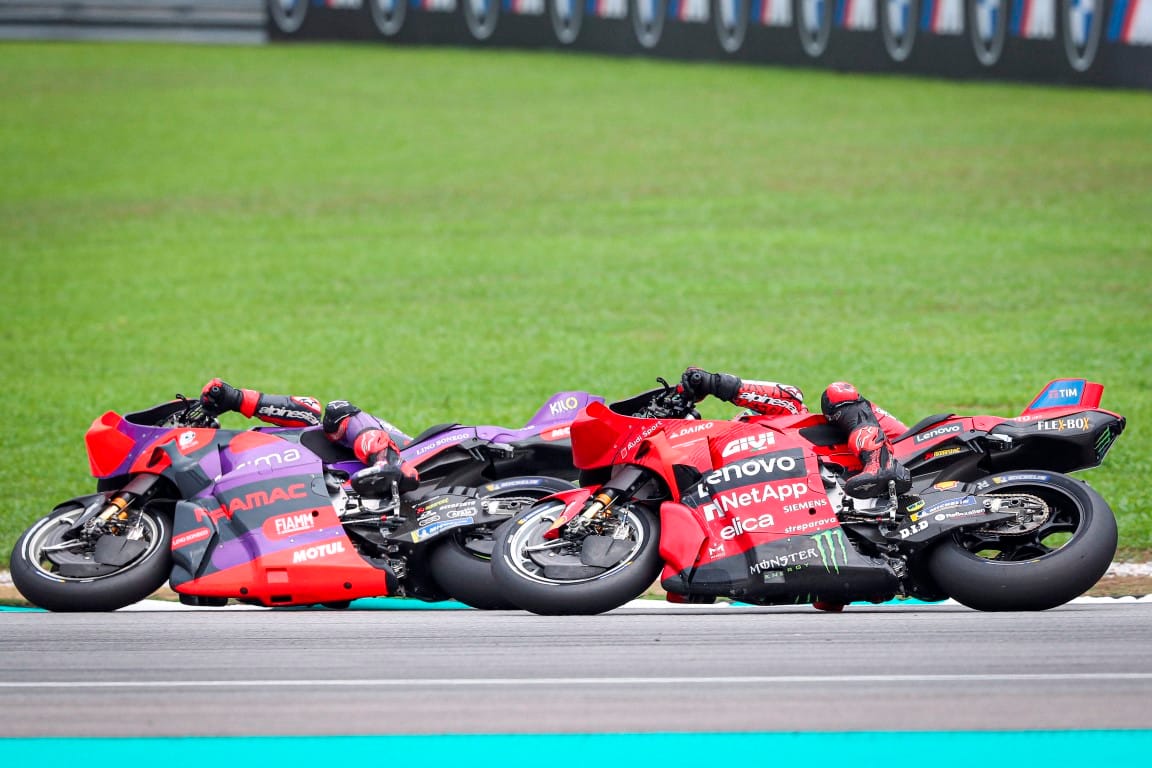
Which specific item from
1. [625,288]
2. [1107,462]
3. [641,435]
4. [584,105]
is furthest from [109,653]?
[584,105]

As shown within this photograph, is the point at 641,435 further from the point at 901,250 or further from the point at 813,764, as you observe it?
the point at 901,250

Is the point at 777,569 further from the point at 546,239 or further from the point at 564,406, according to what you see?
the point at 546,239

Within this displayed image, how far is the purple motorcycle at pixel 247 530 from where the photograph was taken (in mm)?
9016

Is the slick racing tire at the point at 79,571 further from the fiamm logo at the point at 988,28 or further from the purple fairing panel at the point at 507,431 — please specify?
the fiamm logo at the point at 988,28

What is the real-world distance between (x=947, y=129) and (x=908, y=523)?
22605 mm

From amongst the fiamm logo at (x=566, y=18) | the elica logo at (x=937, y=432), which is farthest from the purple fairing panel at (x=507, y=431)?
the fiamm logo at (x=566, y=18)

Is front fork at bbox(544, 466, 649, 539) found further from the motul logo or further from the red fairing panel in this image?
the motul logo

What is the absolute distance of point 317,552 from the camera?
9016 mm

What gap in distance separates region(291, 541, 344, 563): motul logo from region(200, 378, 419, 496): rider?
1.07ft

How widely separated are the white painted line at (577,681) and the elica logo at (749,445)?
5.59 ft

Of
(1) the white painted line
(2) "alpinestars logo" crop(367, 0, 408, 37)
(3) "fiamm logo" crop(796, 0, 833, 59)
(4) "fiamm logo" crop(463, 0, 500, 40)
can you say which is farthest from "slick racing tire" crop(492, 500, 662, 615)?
(2) "alpinestars logo" crop(367, 0, 408, 37)

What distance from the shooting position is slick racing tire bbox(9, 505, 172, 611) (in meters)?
9.09

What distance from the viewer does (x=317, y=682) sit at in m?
7.38

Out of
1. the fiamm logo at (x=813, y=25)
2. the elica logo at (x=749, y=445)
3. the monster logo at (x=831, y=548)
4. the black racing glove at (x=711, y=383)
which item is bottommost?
the monster logo at (x=831, y=548)
